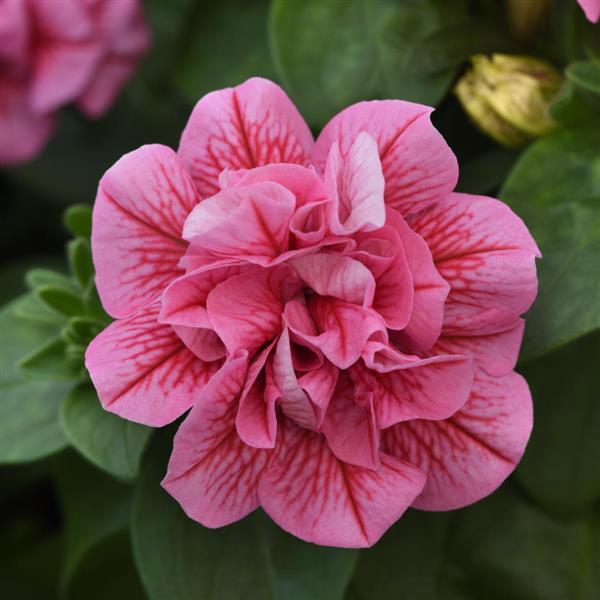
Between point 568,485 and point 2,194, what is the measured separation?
0.72m

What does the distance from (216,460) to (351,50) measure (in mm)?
325

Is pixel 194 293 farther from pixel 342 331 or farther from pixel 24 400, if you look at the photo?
pixel 24 400

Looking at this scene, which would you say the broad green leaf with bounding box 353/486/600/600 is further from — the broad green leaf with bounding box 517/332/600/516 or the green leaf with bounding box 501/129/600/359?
the green leaf with bounding box 501/129/600/359

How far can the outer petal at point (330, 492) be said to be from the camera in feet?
1.70

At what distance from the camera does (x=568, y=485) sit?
0.71 metres

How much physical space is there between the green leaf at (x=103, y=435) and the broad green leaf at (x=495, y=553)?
0.26 m

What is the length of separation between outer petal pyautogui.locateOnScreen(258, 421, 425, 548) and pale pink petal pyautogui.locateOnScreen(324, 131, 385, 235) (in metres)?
0.12

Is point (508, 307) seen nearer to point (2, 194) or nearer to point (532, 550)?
point (532, 550)

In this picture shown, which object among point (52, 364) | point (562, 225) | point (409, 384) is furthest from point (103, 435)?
point (562, 225)

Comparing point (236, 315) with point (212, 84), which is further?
point (212, 84)

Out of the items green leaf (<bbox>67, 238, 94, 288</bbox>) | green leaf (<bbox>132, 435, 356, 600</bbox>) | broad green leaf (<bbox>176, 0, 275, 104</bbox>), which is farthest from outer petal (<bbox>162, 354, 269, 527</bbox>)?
broad green leaf (<bbox>176, 0, 275, 104</bbox>)

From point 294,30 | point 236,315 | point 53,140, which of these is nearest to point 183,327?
point 236,315

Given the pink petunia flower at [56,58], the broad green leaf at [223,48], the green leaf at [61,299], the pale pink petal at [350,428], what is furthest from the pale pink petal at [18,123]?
the pale pink petal at [350,428]

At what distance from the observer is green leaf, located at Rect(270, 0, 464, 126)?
68 centimetres
